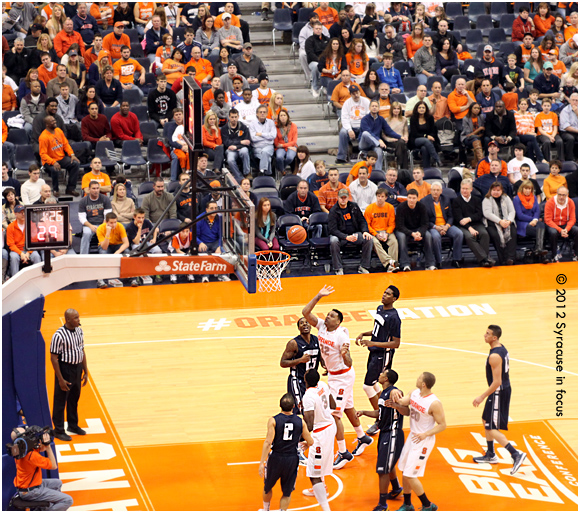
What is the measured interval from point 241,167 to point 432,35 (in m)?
6.70

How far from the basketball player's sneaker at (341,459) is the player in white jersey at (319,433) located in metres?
0.85

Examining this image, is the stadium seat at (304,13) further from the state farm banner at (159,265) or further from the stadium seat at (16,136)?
the state farm banner at (159,265)

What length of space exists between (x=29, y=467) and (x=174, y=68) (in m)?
12.8

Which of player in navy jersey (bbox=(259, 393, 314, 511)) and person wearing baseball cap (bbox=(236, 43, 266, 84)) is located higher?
person wearing baseball cap (bbox=(236, 43, 266, 84))

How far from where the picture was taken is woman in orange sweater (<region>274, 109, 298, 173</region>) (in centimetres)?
2044

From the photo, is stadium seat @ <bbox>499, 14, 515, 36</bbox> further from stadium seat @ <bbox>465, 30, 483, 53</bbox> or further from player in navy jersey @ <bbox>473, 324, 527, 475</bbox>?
player in navy jersey @ <bbox>473, 324, 527, 475</bbox>

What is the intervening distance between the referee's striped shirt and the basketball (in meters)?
A: 6.50

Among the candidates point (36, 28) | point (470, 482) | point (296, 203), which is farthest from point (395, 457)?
point (36, 28)

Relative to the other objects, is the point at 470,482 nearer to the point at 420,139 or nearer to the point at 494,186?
the point at 494,186

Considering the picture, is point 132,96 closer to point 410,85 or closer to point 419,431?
point 410,85

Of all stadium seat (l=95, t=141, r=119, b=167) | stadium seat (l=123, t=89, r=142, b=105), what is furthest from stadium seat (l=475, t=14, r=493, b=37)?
stadium seat (l=95, t=141, r=119, b=167)

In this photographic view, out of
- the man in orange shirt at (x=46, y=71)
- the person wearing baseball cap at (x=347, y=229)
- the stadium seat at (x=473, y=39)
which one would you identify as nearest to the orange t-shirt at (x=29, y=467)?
the person wearing baseball cap at (x=347, y=229)

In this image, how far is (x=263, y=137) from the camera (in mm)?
20484

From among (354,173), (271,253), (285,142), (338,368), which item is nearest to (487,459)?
(338,368)
